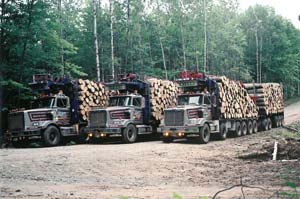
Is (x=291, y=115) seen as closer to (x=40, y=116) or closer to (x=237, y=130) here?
(x=237, y=130)

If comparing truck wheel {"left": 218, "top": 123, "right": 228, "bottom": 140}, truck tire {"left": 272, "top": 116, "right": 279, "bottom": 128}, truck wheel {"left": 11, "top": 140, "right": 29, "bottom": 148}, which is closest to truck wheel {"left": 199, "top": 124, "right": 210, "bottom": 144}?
truck wheel {"left": 218, "top": 123, "right": 228, "bottom": 140}

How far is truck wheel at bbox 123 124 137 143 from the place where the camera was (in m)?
22.3

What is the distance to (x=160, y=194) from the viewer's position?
900 cm

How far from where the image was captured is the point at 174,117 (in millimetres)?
21547

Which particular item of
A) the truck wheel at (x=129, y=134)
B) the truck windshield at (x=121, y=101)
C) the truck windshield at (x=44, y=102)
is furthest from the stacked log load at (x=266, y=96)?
the truck windshield at (x=44, y=102)

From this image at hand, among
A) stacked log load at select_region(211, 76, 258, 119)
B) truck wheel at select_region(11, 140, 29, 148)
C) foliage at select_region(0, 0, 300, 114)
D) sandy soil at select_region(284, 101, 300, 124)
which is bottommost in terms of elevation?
truck wheel at select_region(11, 140, 29, 148)

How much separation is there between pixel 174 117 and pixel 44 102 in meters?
6.61

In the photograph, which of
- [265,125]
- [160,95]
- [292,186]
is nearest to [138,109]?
[160,95]

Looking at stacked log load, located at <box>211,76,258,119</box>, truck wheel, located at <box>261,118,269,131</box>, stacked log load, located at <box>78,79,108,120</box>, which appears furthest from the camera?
truck wheel, located at <box>261,118,269,131</box>

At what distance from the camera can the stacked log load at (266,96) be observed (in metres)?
30.0

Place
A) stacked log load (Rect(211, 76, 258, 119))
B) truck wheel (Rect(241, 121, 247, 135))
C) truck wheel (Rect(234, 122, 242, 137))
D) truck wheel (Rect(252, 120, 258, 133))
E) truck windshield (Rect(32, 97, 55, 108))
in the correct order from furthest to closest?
truck wheel (Rect(252, 120, 258, 133))
truck wheel (Rect(241, 121, 247, 135))
truck wheel (Rect(234, 122, 242, 137))
stacked log load (Rect(211, 76, 258, 119))
truck windshield (Rect(32, 97, 55, 108))

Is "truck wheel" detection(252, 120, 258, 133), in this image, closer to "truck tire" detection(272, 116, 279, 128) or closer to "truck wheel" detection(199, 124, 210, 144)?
"truck tire" detection(272, 116, 279, 128)

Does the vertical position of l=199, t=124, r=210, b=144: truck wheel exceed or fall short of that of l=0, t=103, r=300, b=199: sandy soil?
it exceeds it

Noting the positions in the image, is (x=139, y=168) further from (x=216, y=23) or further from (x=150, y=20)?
(x=216, y=23)
